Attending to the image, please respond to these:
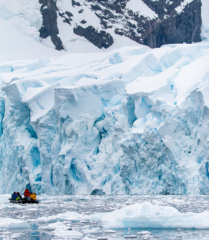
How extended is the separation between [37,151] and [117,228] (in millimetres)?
10814

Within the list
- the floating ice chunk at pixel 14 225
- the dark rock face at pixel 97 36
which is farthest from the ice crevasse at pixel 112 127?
the dark rock face at pixel 97 36

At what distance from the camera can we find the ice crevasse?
524 inches

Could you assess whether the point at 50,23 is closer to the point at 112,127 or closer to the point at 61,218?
the point at 112,127

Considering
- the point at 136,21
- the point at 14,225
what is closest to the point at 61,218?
the point at 14,225

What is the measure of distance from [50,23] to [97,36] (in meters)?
4.97

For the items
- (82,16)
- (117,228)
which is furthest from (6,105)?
(82,16)

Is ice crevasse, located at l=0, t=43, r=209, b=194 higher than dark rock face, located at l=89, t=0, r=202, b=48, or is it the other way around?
dark rock face, located at l=89, t=0, r=202, b=48

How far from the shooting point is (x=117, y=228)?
22.8ft

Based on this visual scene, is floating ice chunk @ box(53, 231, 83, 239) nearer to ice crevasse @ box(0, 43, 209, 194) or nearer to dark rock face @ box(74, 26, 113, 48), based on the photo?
ice crevasse @ box(0, 43, 209, 194)

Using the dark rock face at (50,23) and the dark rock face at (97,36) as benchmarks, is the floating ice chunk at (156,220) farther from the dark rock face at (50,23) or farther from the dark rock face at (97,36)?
the dark rock face at (97,36)

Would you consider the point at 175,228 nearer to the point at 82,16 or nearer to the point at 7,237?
the point at 7,237

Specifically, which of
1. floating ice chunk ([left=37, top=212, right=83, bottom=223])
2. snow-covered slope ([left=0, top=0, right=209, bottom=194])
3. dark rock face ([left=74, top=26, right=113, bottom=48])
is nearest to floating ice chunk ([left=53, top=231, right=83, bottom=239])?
floating ice chunk ([left=37, top=212, right=83, bottom=223])

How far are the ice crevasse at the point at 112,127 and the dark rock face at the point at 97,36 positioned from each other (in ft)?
71.4

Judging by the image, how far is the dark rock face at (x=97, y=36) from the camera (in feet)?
136
